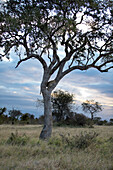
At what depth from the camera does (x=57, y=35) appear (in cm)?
1435

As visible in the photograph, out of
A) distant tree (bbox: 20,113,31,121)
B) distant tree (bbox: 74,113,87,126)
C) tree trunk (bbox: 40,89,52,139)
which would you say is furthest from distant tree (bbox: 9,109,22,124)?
tree trunk (bbox: 40,89,52,139)

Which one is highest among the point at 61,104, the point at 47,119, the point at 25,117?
the point at 61,104

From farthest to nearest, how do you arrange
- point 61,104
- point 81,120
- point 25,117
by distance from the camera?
point 25,117
point 61,104
point 81,120

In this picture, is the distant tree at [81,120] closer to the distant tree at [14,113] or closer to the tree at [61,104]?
the tree at [61,104]

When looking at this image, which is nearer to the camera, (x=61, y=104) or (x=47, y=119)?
(x=47, y=119)

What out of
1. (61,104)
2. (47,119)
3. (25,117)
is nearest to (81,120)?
(61,104)

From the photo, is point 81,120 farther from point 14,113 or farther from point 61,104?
point 14,113

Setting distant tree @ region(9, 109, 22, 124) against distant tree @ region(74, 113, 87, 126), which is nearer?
distant tree @ region(74, 113, 87, 126)

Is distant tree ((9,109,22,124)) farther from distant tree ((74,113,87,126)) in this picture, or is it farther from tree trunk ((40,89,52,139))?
tree trunk ((40,89,52,139))

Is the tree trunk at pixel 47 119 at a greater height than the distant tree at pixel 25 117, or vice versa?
the distant tree at pixel 25 117

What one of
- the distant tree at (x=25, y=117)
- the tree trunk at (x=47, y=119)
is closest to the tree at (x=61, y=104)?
the distant tree at (x=25, y=117)

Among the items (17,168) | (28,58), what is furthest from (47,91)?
(17,168)

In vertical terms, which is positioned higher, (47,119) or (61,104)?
(61,104)

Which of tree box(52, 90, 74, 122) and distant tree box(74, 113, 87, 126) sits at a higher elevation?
tree box(52, 90, 74, 122)
